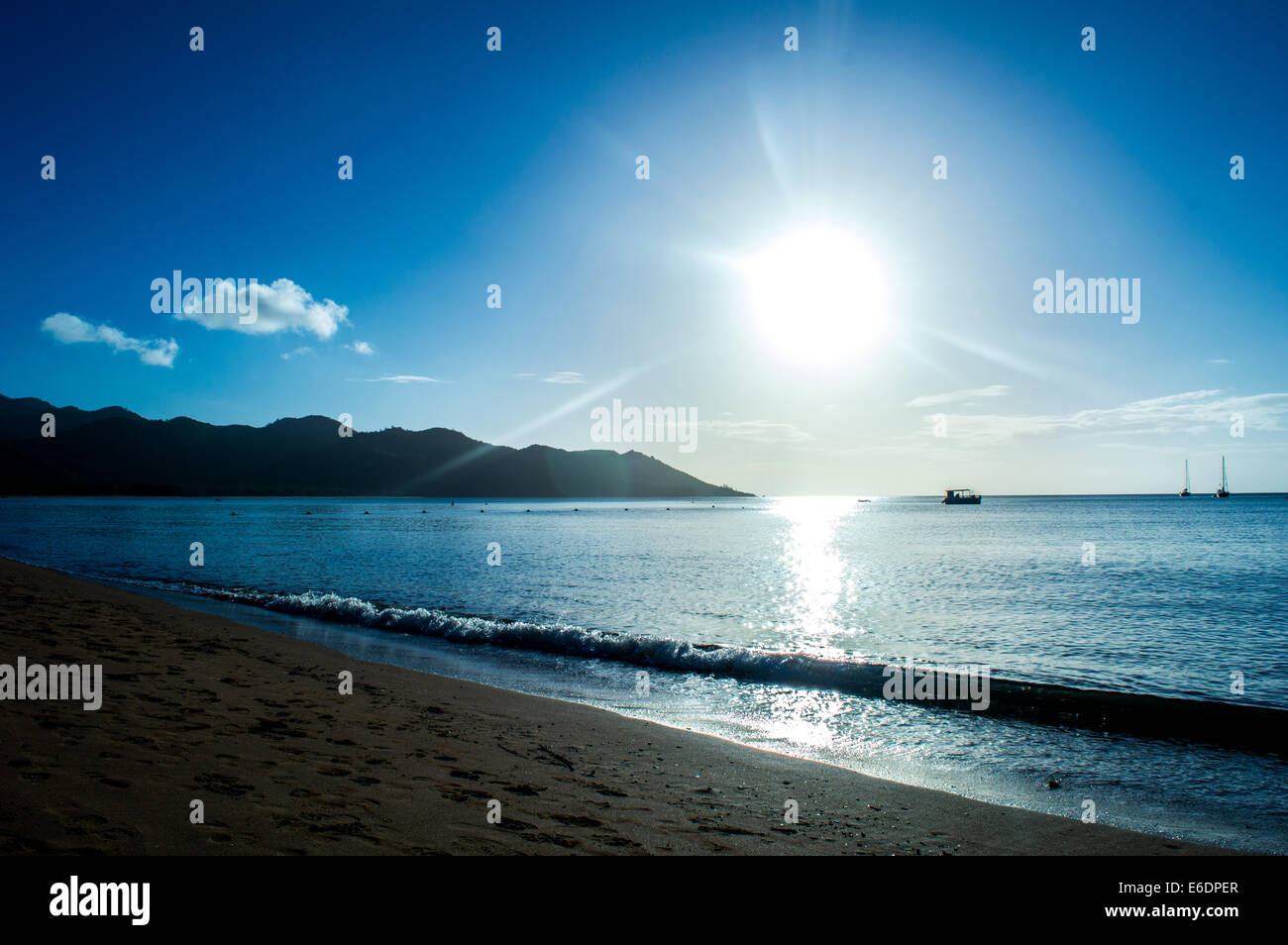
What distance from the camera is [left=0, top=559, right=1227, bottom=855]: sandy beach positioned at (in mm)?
5457

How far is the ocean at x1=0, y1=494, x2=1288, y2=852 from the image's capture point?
9641 millimetres

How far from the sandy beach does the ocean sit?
5.07 ft

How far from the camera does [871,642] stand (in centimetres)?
1989

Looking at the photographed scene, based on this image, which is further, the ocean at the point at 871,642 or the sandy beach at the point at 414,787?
the ocean at the point at 871,642

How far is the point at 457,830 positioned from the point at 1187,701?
551 inches

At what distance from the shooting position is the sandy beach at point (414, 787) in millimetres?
5457

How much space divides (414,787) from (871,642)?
1603cm

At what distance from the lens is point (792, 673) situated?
15594 millimetres

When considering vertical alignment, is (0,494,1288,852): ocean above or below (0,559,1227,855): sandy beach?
below

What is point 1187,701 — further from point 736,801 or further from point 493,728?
point 493,728

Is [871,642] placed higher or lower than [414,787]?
lower

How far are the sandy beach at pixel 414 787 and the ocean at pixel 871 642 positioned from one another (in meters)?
1.54

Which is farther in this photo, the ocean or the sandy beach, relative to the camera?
the ocean

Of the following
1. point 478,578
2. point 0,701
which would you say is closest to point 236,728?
point 0,701
